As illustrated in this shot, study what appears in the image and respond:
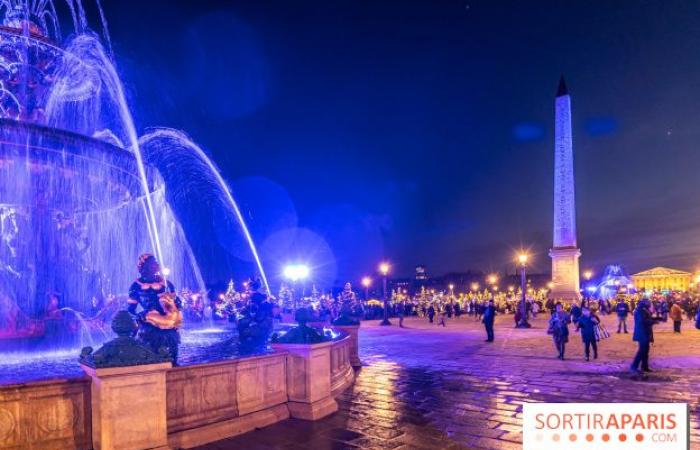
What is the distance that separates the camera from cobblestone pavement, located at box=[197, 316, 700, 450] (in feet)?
21.1

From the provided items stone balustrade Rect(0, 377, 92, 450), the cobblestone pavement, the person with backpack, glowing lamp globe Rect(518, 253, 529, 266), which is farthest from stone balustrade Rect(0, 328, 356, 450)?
glowing lamp globe Rect(518, 253, 529, 266)

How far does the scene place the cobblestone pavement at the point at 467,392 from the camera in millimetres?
6445

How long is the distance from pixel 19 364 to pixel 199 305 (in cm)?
2348

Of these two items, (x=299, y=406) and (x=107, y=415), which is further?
(x=299, y=406)

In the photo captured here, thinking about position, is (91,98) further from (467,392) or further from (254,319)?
(467,392)

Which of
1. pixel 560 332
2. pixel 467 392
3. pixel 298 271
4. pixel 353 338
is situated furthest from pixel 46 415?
pixel 298 271

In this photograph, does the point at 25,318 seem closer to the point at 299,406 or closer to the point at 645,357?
the point at 299,406

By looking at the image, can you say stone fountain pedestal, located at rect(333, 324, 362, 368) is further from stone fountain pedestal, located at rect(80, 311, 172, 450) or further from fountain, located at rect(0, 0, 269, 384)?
stone fountain pedestal, located at rect(80, 311, 172, 450)

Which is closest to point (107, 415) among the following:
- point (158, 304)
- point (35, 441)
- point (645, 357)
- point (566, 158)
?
point (35, 441)

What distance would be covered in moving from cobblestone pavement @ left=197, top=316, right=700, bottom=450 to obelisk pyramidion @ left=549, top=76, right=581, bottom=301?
27404 millimetres

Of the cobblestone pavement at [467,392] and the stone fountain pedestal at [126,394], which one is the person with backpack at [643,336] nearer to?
the cobblestone pavement at [467,392]

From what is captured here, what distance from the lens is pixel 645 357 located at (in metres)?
11.8

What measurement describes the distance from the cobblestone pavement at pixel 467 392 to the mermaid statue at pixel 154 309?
6.58ft

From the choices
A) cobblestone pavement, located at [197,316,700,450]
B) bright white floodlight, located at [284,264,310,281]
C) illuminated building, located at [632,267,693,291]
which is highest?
bright white floodlight, located at [284,264,310,281]
